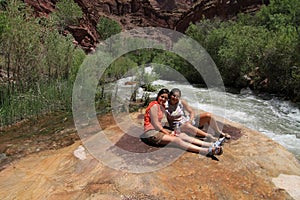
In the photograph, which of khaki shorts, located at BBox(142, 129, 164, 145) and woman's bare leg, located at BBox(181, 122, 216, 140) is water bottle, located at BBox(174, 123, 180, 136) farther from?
khaki shorts, located at BBox(142, 129, 164, 145)

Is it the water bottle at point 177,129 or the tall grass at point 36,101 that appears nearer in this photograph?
the water bottle at point 177,129

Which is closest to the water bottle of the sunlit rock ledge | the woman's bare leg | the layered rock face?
the woman's bare leg

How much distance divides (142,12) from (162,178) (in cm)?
7682

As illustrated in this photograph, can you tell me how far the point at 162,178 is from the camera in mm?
3314

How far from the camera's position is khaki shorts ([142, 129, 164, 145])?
13.1 ft

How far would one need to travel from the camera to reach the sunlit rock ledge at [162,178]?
10.2ft

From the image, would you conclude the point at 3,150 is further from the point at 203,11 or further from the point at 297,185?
the point at 203,11

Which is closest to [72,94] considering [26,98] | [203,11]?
[26,98]

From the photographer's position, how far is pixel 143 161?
3625 mm

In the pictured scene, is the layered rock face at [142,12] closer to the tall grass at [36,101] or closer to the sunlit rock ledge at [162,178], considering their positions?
the tall grass at [36,101]

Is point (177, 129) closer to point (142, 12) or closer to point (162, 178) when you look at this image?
point (162, 178)

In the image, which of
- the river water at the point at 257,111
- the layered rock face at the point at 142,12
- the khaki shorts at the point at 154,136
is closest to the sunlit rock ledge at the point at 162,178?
the khaki shorts at the point at 154,136

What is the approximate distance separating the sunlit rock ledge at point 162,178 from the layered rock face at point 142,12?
27737 millimetres

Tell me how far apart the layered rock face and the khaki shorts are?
27673 millimetres
